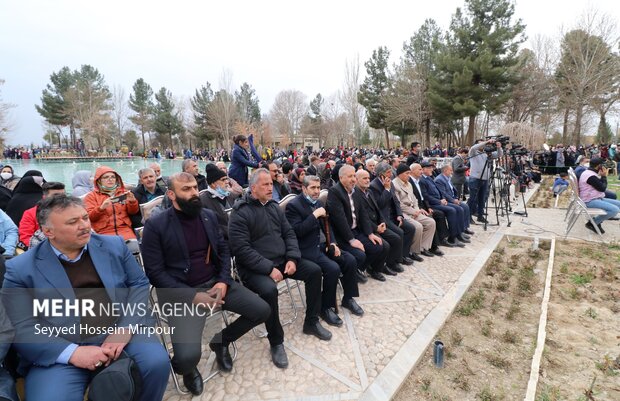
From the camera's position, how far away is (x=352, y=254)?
3982 mm

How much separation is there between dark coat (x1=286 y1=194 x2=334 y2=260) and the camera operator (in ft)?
16.8

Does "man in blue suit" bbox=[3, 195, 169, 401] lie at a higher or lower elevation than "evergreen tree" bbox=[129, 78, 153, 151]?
lower

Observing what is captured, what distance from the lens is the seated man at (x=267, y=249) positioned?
2990mm

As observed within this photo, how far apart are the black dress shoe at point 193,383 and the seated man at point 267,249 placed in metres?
0.83

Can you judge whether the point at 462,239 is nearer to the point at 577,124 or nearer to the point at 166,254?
the point at 166,254

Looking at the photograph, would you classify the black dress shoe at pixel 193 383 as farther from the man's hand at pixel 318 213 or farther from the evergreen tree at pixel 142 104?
the evergreen tree at pixel 142 104

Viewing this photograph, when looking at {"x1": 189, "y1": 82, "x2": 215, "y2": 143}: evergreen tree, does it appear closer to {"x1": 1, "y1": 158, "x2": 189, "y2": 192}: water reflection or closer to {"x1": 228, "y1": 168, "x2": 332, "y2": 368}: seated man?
{"x1": 1, "y1": 158, "x2": 189, "y2": 192}: water reflection

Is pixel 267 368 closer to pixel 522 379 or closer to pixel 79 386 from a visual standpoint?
pixel 79 386

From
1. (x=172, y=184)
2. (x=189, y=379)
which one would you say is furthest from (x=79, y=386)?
(x=172, y=184)

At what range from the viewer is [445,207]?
6.02 m

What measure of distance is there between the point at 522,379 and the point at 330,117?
58472 mm

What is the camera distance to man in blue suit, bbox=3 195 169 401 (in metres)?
1.83

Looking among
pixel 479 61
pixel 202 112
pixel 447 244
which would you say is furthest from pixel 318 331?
pixel 202 112

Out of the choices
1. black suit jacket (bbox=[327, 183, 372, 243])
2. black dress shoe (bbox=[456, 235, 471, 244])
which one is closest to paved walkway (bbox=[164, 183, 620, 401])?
black suit jacket (bbox=[327, 183, 372, 243])
